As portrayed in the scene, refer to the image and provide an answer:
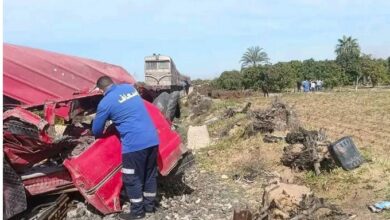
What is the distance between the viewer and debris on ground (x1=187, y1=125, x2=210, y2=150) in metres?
10.7

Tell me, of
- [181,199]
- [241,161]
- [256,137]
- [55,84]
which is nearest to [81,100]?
[55,84]

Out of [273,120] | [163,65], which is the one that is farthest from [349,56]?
[273,120]

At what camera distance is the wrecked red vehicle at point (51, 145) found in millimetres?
5383

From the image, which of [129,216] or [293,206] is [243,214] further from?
[129,216]

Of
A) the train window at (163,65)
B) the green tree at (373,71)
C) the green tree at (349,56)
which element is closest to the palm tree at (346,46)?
the green tree at (349,56)

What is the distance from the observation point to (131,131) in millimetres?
5715

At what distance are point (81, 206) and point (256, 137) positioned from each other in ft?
15.3

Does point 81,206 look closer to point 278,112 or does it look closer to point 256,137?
point 256,137

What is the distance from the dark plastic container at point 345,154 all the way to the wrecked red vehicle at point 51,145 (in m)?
2.27

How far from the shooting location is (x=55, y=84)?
677 centimetres

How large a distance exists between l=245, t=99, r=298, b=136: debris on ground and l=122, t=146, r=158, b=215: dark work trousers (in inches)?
181

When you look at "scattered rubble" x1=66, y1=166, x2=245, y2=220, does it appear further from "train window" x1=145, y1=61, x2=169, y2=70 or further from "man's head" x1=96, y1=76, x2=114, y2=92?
"train window" x1=145, y1=61, x2=169, y2=70

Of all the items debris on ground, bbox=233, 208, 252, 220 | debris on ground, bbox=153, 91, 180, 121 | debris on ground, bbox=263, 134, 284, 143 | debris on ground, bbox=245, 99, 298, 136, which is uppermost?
debris on ground, bbox=153, 91, 180, 121

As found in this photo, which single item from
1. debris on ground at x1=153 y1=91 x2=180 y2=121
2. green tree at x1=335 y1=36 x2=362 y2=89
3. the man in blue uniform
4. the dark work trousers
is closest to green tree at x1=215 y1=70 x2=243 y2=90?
green tree at x1=335 y1=36 x2=362 y2=89
